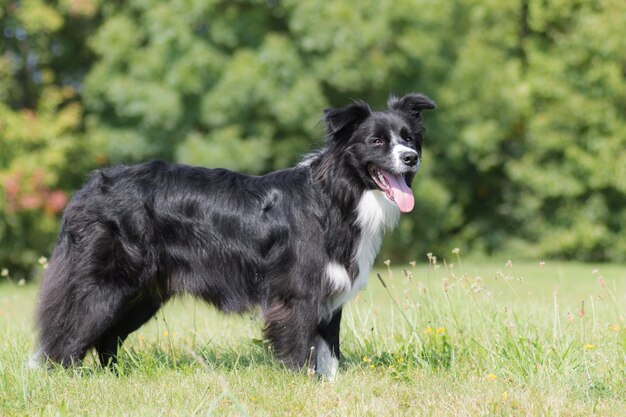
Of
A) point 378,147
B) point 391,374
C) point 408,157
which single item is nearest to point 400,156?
point 408,157

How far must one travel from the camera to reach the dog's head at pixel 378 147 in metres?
5.40

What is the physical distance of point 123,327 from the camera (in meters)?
6.03

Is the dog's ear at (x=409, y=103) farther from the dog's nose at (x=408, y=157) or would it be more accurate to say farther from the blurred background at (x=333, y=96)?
the blurred background at (x=333, y=96)

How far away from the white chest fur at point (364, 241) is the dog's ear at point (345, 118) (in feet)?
1.62

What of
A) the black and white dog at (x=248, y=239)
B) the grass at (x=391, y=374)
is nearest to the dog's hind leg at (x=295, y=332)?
the black and white dog at (x=248, y=239)

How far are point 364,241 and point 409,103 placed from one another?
1.17 m

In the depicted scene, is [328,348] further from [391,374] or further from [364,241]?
[364,241]

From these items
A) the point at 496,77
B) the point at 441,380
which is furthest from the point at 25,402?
the point at 496,77

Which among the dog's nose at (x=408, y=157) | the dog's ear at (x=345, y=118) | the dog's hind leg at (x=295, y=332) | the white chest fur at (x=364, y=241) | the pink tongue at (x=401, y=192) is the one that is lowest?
the dog's hind leg at (x=295, y=332)

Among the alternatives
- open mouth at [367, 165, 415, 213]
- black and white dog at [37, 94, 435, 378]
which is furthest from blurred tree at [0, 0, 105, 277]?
open mouth at [367, 165, 415, 213]

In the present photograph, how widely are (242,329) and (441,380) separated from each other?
267cm

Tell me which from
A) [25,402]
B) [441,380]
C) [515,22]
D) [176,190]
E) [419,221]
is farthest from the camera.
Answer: [515,22]

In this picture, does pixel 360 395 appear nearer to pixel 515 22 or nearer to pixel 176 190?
pixel 176 190

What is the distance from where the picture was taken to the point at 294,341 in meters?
5.48
